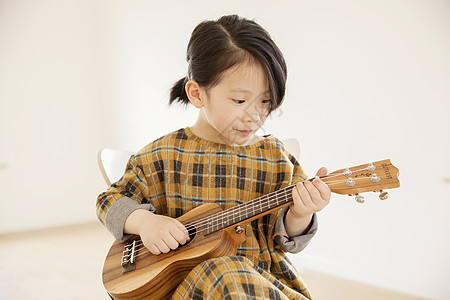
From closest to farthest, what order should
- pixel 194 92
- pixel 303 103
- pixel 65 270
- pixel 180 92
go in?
pixel 194 92 < pixel 180 92 < pixel 303 103 < pixel 65 270

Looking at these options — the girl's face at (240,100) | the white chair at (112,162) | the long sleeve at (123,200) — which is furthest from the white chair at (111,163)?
the girl's face at (240,100)

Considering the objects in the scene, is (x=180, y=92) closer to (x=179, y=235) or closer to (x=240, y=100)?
(x=240, y=100)

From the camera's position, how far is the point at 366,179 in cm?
86

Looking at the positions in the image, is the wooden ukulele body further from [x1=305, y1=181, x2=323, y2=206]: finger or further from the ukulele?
[x1=305, y1=181, x2=323, y2=206]: finger

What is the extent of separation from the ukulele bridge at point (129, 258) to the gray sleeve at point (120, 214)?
3 cm

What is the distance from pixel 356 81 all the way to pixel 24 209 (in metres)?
2.32

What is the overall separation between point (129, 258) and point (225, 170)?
0.32 m

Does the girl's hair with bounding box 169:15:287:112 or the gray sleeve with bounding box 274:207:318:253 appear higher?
the girl's hair with bounding box 169:15:287:112

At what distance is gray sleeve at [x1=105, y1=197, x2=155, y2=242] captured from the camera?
102 cm

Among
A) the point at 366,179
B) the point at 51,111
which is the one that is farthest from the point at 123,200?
the point at 51,111

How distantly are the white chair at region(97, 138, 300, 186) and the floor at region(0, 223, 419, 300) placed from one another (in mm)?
795

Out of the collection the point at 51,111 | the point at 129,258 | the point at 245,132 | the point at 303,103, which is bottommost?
the point at 129,258

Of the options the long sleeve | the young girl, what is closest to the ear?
the young girl

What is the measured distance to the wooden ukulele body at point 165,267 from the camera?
0.91 metres
